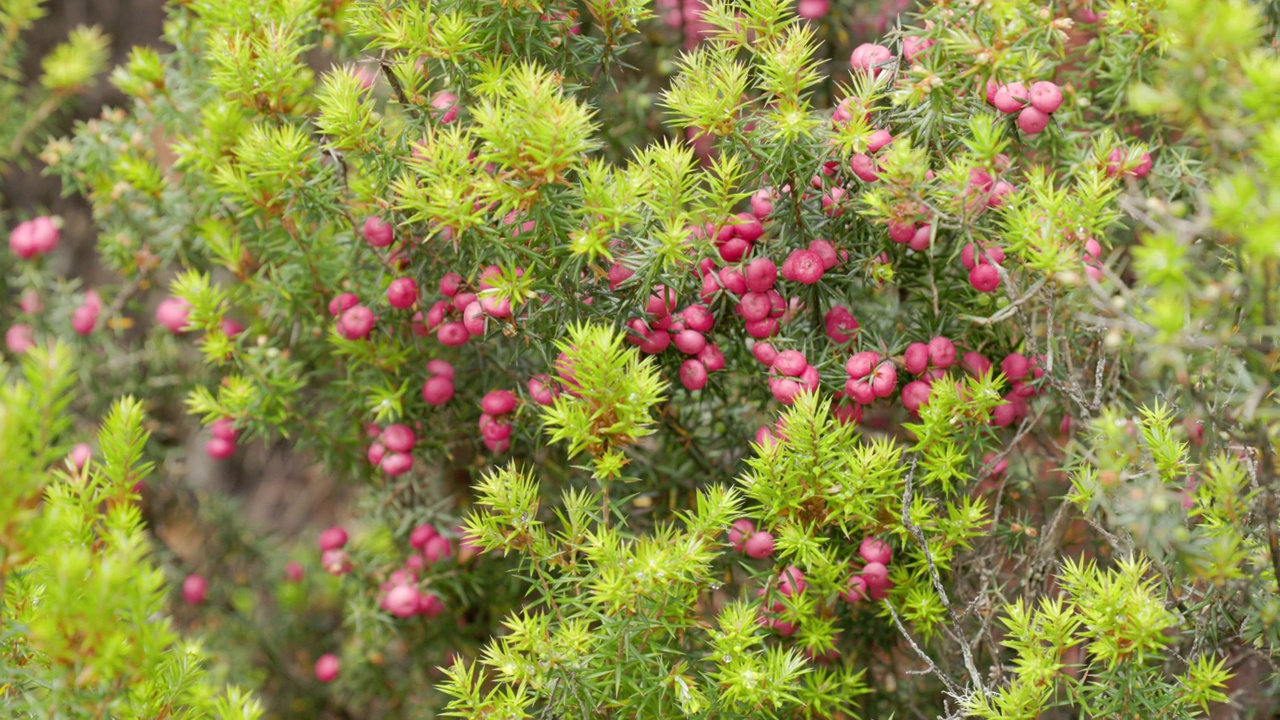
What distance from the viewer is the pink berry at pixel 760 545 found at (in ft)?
4.13

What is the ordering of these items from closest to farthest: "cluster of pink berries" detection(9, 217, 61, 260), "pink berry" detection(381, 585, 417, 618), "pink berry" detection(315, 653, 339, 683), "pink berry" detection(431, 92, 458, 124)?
"pink berry" detection(431, 92, 458, 124) → "pink berry" detection(381, 585, 417, 618) → "cluster of pink berries" detection(9, 217, 61, 260) → "pink berry" detection(315, 653, 339, 683)

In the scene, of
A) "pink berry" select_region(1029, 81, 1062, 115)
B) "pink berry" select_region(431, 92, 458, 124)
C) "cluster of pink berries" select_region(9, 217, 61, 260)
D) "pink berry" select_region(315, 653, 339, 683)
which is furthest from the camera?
"pink berry" select_region(315, 653, 339, 683)

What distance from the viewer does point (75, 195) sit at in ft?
9.16

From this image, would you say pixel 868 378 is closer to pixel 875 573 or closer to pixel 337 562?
pixel 875 573

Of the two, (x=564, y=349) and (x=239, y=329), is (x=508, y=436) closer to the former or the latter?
(x=564, y=349)

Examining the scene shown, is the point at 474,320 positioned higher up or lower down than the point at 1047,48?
lower down

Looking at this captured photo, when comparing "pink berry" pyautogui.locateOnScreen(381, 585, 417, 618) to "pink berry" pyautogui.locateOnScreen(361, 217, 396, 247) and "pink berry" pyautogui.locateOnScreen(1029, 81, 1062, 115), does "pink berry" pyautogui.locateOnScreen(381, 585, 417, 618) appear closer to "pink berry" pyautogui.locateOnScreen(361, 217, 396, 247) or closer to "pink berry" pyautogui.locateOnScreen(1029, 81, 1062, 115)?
"pink berry" pyautogui.locateOnScreen(361, 217, 396, 247)

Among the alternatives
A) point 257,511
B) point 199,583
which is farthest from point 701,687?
point 257,511

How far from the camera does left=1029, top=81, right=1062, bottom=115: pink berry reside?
1201 millimetres

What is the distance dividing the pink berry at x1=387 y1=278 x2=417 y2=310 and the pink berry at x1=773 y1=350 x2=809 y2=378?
532 millimetres

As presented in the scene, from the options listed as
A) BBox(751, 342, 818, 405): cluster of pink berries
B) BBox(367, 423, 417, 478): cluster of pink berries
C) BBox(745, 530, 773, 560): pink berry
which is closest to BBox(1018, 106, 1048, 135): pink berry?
BBox(751, 342, 818, 405): cluster of pink berries

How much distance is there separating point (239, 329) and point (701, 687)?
1098 mm

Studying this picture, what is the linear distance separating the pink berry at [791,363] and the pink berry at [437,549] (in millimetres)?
695

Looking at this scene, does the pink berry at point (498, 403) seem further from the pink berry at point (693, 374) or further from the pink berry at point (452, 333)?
the pink berry at point (693, 374)
